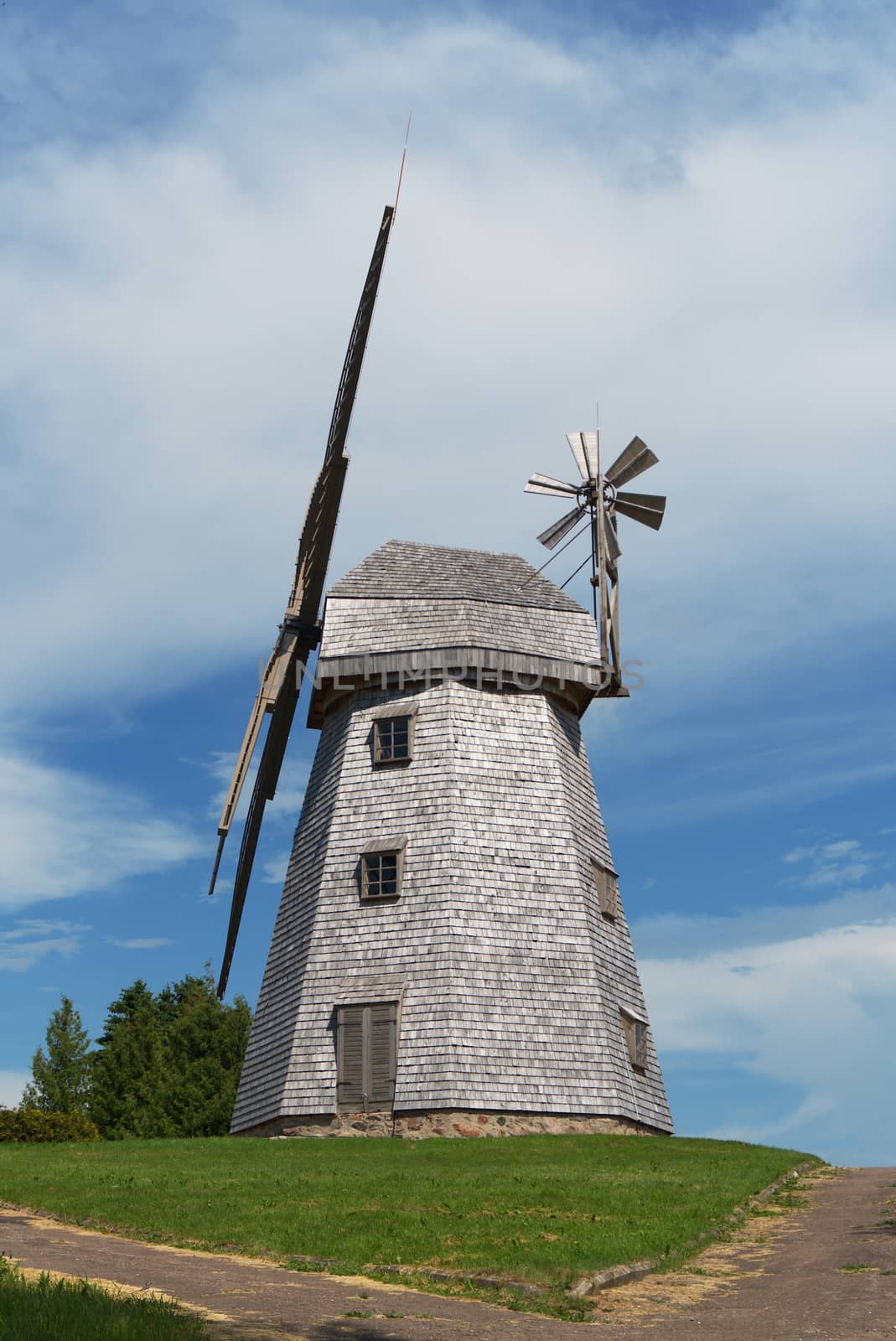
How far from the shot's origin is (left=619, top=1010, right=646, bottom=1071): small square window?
29.0 m

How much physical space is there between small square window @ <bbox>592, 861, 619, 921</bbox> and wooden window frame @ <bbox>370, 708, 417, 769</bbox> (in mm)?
4828

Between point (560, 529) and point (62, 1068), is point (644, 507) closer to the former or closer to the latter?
point (560, 529)

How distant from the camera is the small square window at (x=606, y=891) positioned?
30.4 metres

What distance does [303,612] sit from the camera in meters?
34.2

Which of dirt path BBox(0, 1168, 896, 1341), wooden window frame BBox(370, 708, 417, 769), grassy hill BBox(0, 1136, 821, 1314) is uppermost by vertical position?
wooden window frame BBox(370, 708, 417, 769)

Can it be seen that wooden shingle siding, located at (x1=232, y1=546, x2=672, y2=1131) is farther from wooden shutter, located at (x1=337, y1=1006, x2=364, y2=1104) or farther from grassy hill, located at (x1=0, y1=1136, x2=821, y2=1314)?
grassy hill, located at (x1=0, y1=1136, x2=821, y2=1314)

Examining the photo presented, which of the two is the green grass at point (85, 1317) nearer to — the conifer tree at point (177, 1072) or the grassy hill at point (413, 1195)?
the grassy hill at point (413, 1195)

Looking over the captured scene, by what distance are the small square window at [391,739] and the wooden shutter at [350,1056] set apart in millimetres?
5543

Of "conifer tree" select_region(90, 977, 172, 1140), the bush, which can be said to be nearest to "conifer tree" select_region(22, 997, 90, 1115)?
"conifer tree" select_region(90, 977, 172, 1140)

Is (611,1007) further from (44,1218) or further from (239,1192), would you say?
(44,1218)

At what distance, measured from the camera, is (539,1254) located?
1538 centimetres

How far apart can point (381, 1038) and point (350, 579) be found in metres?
10.8

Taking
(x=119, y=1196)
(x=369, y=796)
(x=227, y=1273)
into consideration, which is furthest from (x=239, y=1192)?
(x=369, y=796)

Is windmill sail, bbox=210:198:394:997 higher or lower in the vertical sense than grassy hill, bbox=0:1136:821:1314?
higher
